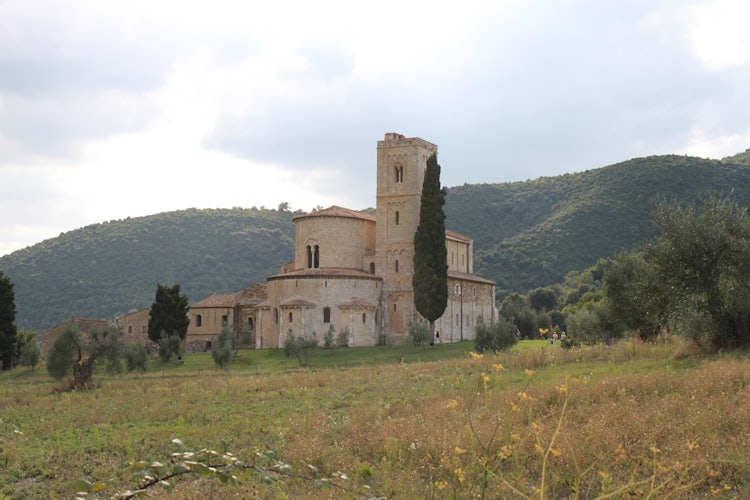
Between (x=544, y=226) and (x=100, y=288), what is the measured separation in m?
56.5

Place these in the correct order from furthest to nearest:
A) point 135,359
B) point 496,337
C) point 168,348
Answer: point 168,348 → point 496,337 → point 135,359

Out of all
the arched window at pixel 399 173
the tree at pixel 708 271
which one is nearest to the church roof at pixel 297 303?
the arched window at pixel 399 173

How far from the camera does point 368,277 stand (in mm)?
51031

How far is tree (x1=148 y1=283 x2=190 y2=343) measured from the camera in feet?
168

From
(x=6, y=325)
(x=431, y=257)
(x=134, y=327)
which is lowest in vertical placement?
(x=6, y=325)

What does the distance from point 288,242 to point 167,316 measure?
62.7 m

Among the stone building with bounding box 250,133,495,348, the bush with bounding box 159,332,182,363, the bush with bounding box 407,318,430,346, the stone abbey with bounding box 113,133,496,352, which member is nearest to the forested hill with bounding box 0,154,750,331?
the stone abbey with bounding box 113,133,496,352

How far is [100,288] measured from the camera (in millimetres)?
96000

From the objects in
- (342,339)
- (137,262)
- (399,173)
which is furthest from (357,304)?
(137,262)

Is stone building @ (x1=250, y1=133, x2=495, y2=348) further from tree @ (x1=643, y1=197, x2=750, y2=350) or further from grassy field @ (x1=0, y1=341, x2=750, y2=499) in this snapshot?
tree @ (x1=643, y1=197, x2=750, y2=350)

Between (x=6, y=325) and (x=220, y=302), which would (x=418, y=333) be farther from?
(x=6, y=325)

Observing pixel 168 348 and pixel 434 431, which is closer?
pixel 434 431

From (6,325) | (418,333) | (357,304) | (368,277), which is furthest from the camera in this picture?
(368,277)

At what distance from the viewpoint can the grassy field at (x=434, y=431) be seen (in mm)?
9594
